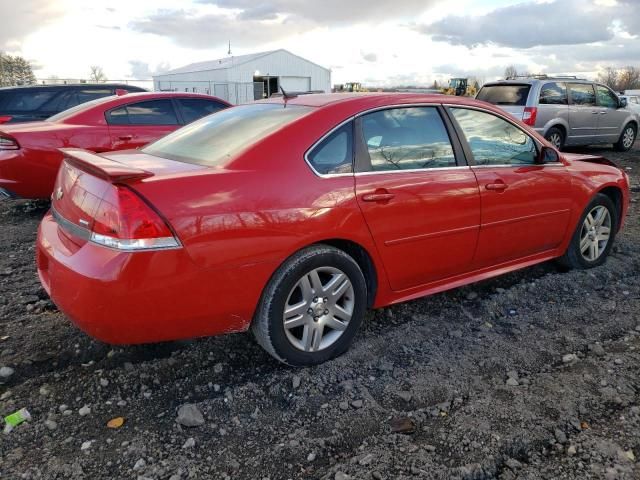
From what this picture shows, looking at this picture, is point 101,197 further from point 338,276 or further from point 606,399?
point 606,399

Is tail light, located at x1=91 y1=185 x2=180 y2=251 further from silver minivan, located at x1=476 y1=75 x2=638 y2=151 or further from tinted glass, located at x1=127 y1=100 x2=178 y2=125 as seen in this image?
silver minivan, located at x1=476 y1=75 x2=638 y2=151

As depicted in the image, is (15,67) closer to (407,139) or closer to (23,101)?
(23,101)

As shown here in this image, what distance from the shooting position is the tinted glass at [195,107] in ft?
24.3

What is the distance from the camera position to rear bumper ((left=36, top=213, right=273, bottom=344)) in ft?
7.98

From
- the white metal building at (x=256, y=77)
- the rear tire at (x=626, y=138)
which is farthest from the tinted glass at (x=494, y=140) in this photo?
the white metal building at (x=256, y=77)

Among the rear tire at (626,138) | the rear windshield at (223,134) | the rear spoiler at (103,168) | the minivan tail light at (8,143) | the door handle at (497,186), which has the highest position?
the rear windshield at (223,134)

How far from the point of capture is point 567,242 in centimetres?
443

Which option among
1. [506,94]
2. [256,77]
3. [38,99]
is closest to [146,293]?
[38,99]

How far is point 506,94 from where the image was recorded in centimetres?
1095

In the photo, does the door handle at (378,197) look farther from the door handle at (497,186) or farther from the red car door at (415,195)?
the door handle at (497,186)

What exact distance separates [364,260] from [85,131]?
456 cm

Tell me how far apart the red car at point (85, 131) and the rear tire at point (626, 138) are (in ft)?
33.4

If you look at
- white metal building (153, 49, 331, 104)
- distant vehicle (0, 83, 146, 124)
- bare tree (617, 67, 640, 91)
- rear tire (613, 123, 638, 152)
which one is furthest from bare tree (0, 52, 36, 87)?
bare tree (617, 67, 640, 91)

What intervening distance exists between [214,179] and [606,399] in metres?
2.34
